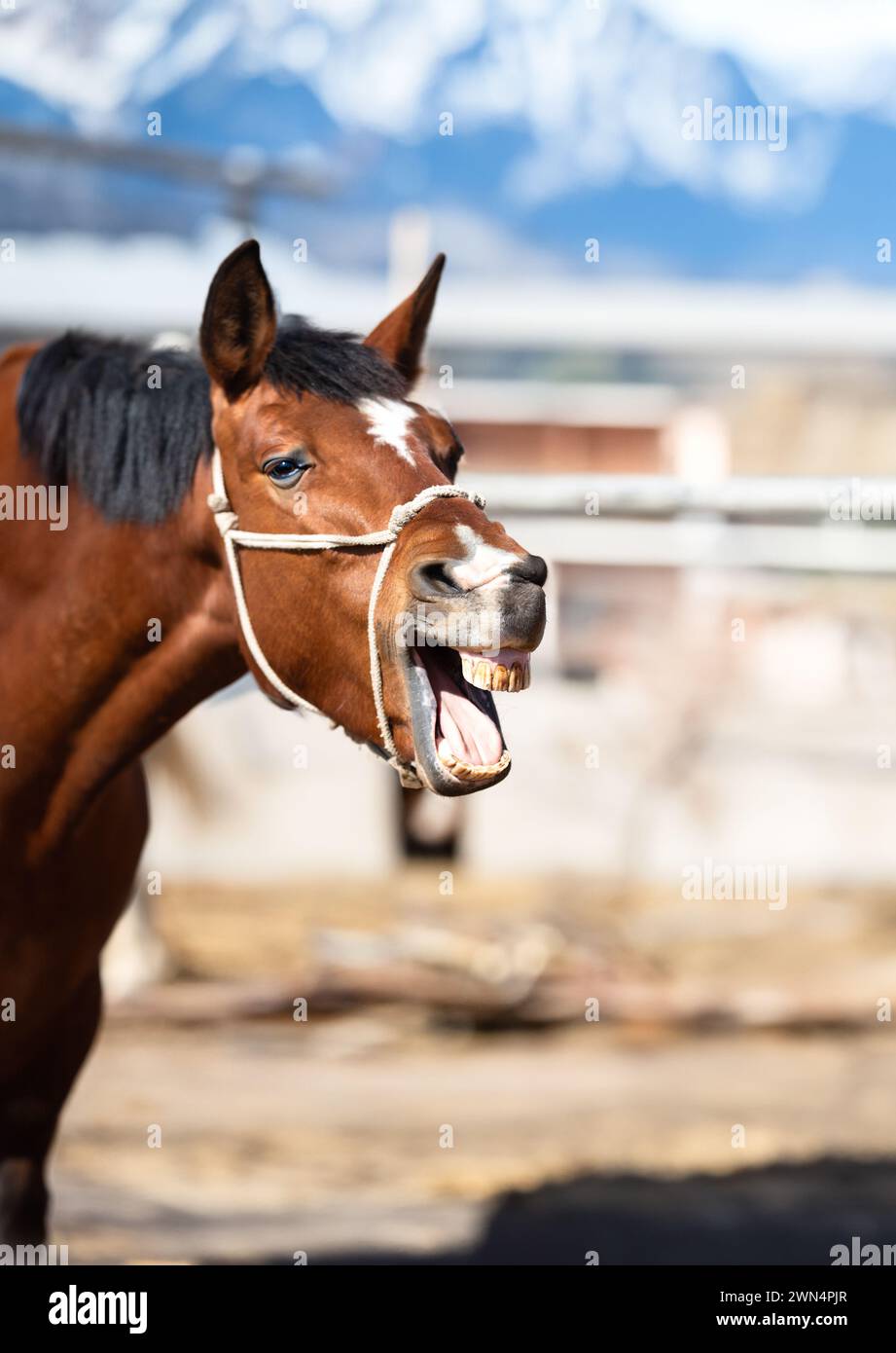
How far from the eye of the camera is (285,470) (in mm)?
2328

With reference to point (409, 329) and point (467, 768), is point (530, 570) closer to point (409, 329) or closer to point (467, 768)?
point (467, 768)

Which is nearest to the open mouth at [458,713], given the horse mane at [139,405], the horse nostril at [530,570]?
the horse nostril at [530,570]

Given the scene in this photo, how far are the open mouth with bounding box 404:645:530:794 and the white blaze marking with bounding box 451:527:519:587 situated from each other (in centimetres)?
12

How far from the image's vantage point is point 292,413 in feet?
7.63

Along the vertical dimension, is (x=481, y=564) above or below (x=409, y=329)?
below

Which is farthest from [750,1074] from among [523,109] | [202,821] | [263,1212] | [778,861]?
[523,109]

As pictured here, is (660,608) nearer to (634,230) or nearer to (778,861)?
(778,861)

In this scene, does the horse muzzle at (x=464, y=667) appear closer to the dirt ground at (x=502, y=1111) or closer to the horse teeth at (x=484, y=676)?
the horse teeth at (x=484, y=676)

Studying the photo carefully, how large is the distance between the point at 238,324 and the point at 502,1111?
16.1 feet

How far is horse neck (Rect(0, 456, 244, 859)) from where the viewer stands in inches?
98.7

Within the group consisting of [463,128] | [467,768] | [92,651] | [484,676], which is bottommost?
[467,768]

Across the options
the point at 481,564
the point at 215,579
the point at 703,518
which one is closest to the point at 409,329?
the point at 215,579

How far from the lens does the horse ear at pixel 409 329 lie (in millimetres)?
2607

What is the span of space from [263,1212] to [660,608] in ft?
35.5
